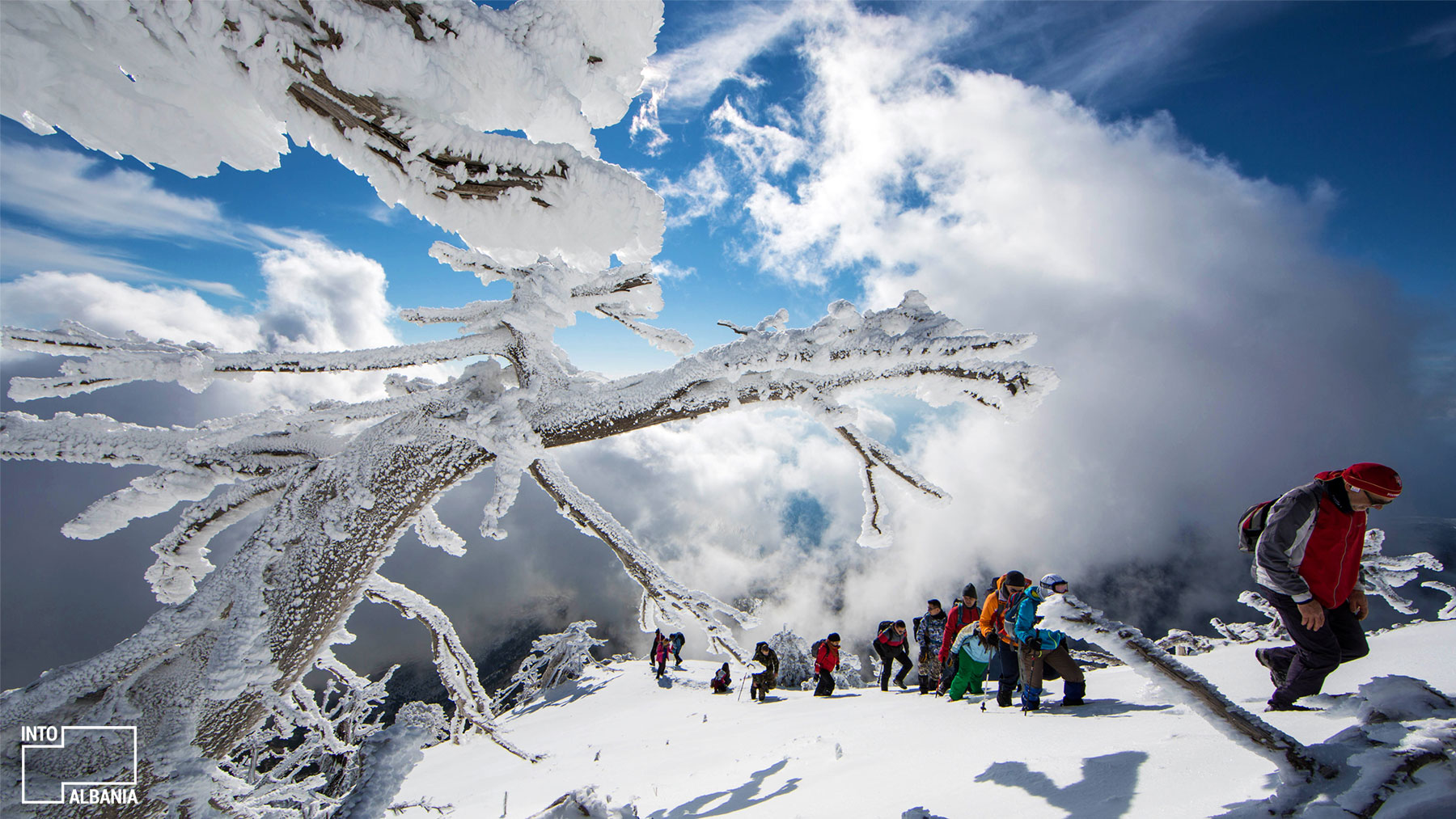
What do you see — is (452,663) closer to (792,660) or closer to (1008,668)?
(1008,668)

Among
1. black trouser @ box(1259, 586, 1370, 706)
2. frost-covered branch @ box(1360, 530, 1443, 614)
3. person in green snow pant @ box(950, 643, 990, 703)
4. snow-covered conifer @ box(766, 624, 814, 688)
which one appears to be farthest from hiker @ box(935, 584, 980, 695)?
snow-covered conifer @ box(766, 624, 814, 688)

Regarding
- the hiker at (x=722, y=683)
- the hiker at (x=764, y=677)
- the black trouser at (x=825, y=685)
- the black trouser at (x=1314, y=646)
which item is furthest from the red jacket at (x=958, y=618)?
the hiker at (x=722, y=683)

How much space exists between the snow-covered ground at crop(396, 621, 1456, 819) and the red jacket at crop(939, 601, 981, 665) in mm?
830

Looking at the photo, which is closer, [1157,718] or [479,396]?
[479,396]

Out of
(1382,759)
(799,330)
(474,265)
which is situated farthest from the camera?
(474,265)

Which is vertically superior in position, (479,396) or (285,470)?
(479,396)

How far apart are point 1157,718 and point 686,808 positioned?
324 centimetres

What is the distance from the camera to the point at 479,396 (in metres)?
2.64

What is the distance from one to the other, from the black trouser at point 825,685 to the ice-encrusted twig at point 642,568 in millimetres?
A: 6511

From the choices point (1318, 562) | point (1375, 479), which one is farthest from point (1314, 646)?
point (1375, 479)

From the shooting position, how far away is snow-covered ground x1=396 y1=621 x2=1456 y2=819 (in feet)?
7.32

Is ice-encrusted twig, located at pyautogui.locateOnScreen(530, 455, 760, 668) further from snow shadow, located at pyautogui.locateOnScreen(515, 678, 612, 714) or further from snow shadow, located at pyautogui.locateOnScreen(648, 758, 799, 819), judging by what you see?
snow shadow, located at pyautogui.locateOnScreen(515, 678, 612, 714)

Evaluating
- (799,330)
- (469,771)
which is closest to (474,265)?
(799,330)

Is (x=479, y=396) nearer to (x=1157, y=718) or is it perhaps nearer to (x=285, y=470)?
(x=285, y=470)
